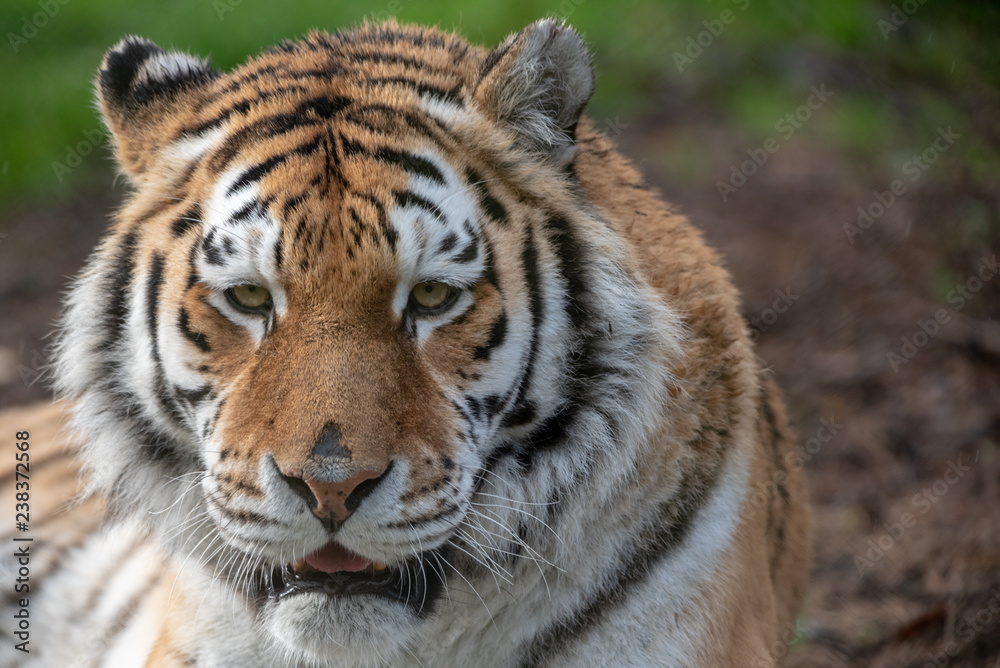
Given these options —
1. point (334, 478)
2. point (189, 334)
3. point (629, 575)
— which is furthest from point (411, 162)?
point (629, 575)

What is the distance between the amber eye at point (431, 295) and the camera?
1998 millimetres

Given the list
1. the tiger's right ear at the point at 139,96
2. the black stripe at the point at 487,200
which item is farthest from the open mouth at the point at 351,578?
the tiger's right ear at the point at 139,96

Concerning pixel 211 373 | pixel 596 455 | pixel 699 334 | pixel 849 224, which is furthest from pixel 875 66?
pixel 211 373

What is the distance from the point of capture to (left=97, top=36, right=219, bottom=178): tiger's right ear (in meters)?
2.35

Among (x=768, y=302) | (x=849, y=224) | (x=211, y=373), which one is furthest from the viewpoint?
(x=849, y=224)

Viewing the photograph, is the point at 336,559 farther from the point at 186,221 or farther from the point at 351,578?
the point at 186,221

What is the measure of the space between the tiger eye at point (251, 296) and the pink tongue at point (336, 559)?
0.49m

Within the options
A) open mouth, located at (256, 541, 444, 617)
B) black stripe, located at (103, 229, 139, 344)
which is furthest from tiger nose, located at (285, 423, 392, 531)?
black stripe, located at (103, 229, 139, 344)

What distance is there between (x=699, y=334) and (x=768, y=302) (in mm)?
2677

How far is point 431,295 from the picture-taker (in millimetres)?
2008

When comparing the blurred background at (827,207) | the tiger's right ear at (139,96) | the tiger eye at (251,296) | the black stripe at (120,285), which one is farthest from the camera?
the blurred background at (827,207)

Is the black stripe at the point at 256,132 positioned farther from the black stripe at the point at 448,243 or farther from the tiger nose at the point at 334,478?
the tiger nose at the point at 334,478

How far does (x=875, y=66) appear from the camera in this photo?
195 inches

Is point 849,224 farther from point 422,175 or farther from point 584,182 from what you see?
point 422,175
